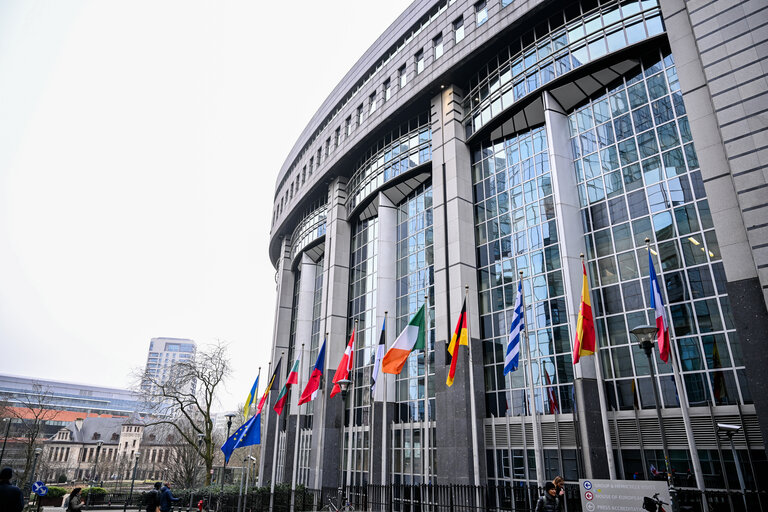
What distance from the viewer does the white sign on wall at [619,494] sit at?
11.2m

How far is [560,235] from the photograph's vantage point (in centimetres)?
2212

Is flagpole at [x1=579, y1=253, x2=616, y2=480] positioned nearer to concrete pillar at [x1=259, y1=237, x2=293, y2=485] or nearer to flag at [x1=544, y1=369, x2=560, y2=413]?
flag at [x1=544, y1=369, x2=560, y2=413]

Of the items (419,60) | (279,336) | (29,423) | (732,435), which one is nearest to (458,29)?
(419,60)

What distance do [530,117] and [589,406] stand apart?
15891 millimetres

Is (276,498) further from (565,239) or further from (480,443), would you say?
(565,239)

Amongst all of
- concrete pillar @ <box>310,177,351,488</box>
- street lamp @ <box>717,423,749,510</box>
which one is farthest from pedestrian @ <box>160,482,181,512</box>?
street lamp @ <box>717,423,749,510</box>

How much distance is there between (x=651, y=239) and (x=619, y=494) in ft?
39.6

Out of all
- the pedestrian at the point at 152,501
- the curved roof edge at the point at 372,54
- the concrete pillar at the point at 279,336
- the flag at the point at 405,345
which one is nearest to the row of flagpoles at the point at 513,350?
the flag at the point at 405,345

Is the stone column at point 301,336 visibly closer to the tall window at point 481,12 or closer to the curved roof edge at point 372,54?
the curved roof edge at point 372,54

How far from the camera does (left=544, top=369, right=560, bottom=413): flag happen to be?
840 inches

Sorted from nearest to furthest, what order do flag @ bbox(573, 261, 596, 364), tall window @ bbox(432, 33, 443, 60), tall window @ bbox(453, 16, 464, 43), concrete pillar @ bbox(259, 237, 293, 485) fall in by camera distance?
flag @ bbox(573, 261, 596, 364)
tall window @ bbox(453, 16, 464, 43)
tall window @ bbox(432, 33, 443, 60)
concrete pillar @ bbox(259, 237, 293, 485)

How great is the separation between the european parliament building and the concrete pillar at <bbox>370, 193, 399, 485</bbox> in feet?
0.43

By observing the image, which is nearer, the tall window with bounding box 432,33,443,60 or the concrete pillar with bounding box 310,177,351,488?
the tall window with bounding box 432,33,443,60

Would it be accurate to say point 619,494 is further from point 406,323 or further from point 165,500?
point 406,323
